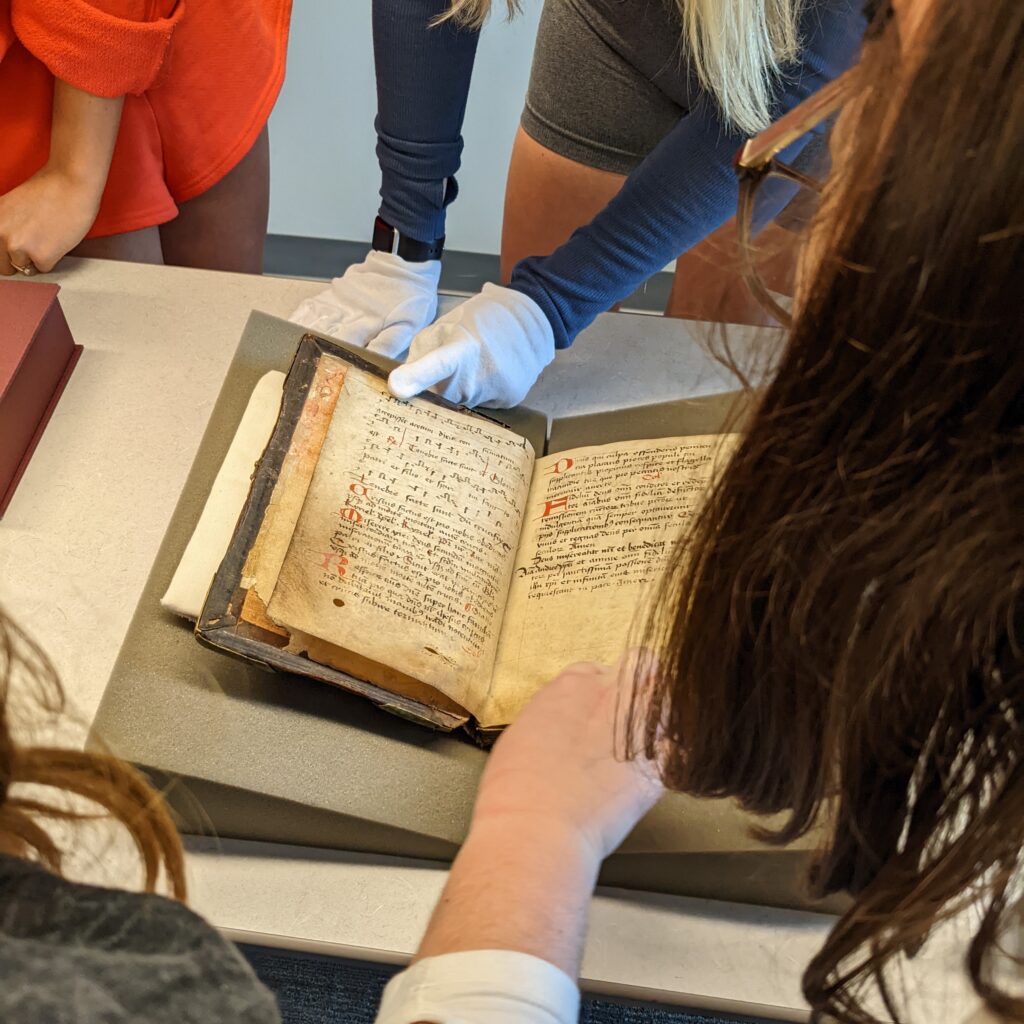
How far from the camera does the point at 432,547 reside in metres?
0.55

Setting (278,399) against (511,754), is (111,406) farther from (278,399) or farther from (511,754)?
(511,754)

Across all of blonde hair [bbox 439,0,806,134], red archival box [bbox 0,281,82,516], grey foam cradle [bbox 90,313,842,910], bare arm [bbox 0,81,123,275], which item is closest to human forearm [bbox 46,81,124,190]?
bare arm [bbox 0,81,123,275]

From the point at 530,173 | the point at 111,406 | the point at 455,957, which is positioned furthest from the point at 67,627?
the point at 530,173

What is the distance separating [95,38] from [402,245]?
0.28 meters

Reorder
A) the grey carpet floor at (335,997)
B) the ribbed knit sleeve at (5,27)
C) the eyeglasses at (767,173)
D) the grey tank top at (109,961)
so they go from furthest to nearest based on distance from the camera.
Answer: the grey carpet floor at (335,997)
the ribbed knit sleeve at (5,27)
the eyeglasses at (767,173)
the grey tank top at (109,961)

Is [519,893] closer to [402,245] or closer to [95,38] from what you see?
[402,245]

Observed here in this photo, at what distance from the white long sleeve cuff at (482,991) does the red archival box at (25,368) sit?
41 cm

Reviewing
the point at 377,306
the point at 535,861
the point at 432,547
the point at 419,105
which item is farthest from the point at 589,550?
the point at 419,105

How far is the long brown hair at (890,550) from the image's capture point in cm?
24

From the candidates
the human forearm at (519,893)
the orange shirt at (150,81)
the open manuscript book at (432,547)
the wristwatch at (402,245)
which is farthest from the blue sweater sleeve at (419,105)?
the human forearm at (519,893)

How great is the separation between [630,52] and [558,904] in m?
0.67

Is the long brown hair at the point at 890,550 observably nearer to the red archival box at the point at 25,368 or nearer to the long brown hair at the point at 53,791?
the long brown hair at the point at 53,791

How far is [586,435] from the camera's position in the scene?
0.66 metres

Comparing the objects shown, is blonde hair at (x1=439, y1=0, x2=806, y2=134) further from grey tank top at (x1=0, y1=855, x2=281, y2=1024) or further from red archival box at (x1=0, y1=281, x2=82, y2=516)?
grey tank top at (x1=0, y1=855, x2=281, y2=1024)
